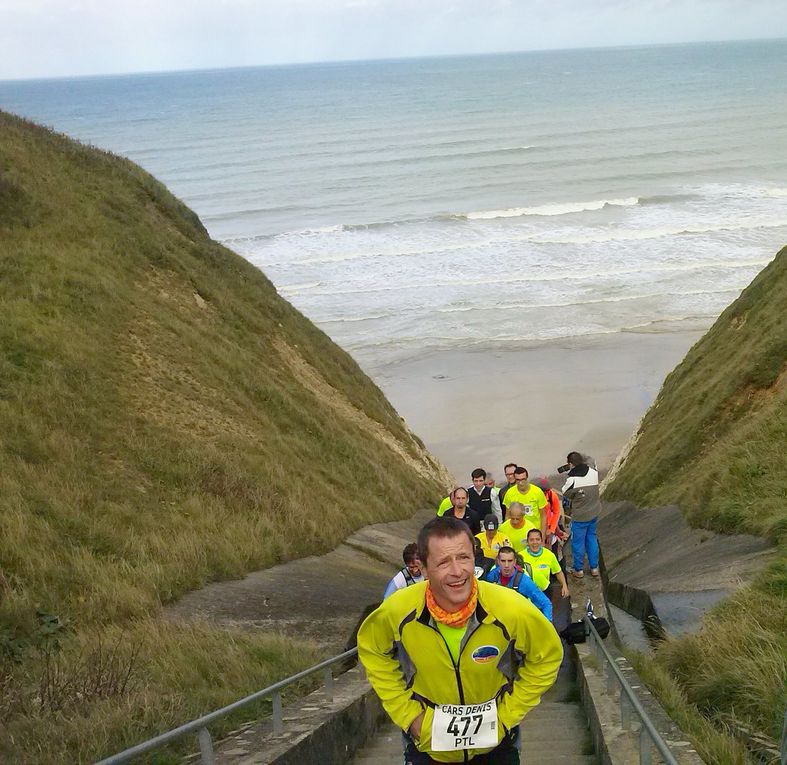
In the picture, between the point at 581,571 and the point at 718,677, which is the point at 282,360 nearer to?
the point at 581,571

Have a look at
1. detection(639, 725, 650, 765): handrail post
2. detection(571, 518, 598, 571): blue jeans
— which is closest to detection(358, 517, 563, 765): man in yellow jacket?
detection(639, 725, 650, 765): handrail post

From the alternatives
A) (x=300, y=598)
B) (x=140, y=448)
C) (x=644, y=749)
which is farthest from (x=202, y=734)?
(x=140, y=448)

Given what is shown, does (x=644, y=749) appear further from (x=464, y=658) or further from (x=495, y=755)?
(x=464, y=658)

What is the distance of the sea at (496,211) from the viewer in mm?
40188

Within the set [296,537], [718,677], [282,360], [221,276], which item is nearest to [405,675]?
[718,677]

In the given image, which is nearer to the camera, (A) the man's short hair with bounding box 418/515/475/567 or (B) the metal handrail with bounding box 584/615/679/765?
(A) the man's short hair with bounding box 418/515/475/567

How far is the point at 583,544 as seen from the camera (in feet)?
39.8

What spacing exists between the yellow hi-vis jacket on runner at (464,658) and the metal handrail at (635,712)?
0.79 m

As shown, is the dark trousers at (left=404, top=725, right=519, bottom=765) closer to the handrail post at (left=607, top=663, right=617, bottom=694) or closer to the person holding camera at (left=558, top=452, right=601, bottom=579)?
the handrail post at (left=607, top=663, right=617, bottom=694)

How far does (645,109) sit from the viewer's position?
118188 millimetres

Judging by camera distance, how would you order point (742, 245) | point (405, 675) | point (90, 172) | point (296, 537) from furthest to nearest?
1. point (742, 245)
2. point (90, 172)
3. point (296, 537)
4. point (405, 675)

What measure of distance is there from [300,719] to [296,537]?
18.6 ft

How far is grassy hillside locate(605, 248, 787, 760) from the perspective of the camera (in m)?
6.21

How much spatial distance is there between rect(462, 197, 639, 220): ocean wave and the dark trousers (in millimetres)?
57535
